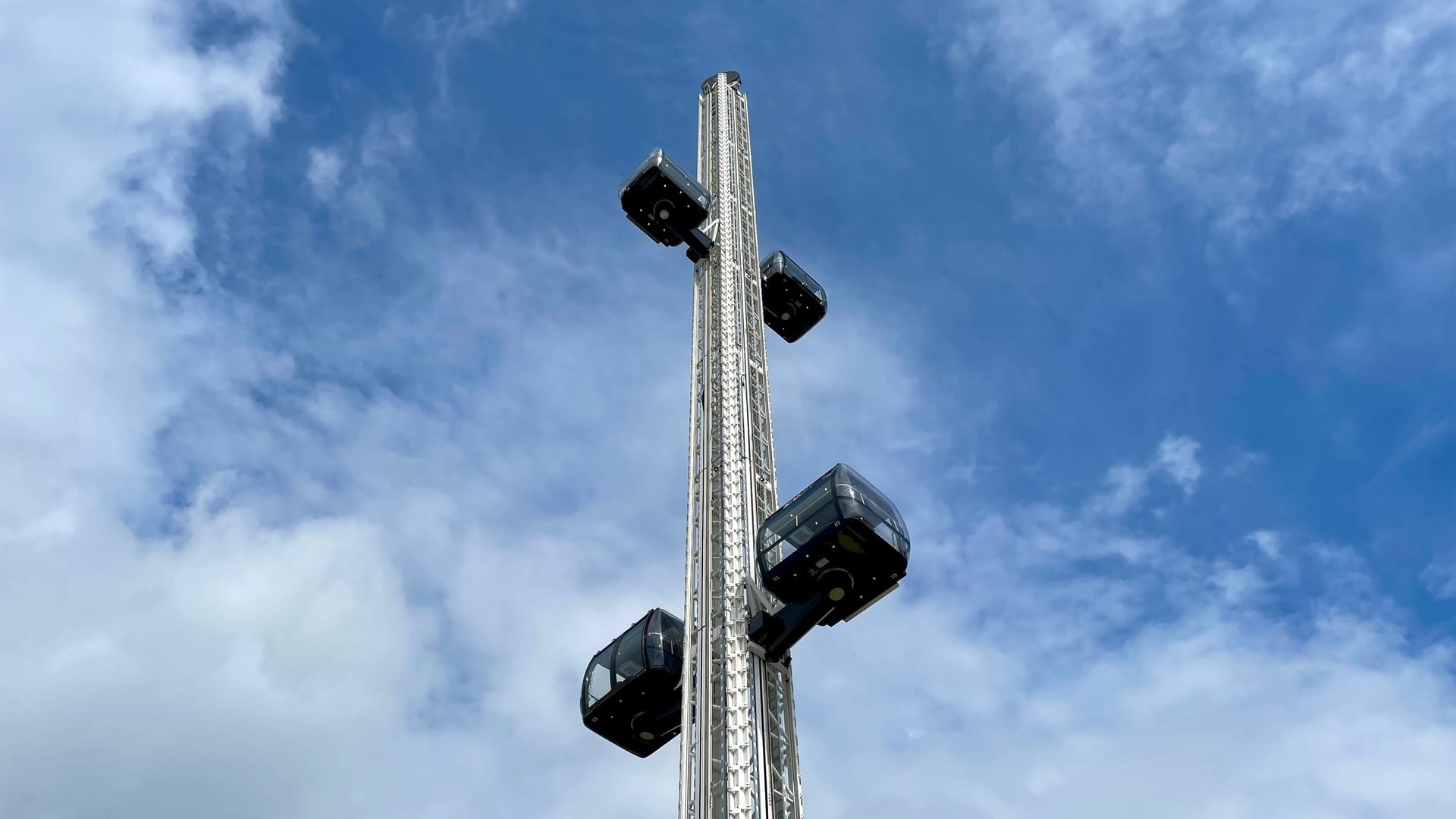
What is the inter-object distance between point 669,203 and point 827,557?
14446mm

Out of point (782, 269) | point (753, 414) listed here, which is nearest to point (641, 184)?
point (782, 269)

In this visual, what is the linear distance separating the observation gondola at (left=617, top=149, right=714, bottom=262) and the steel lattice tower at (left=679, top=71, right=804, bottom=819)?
0.64 meters

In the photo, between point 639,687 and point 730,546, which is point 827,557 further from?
point 639,687

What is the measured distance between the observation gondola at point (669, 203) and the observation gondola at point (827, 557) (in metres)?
12.3

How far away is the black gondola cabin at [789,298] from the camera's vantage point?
129 feet

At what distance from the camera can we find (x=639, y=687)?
90.3 ft

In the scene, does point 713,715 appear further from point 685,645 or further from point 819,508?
point 819,508

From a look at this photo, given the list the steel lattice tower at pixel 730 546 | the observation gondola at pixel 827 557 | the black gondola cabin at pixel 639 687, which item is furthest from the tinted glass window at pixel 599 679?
the observation gondola at pixel 827 557

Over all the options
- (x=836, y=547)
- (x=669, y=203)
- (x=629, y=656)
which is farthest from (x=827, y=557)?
(x=669, y=203)

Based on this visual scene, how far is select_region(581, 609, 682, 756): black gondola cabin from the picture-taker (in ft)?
89.5

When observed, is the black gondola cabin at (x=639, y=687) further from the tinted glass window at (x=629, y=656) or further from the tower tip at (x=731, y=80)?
the tower tip at (x=731, y=80)

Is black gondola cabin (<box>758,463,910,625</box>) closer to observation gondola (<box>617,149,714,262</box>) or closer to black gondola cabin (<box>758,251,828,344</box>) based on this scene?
observation gondola (<box>617,149,714,262</box>)

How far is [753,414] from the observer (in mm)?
30625

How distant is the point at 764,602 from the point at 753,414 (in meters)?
6.40
